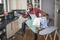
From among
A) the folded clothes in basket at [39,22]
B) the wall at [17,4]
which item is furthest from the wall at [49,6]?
the folded clothes in basket at [39,22]

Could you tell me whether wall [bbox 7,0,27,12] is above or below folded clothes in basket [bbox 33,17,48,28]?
above

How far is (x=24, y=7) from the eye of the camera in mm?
6555

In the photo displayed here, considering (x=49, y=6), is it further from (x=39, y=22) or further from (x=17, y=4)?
(x=39, y=22)

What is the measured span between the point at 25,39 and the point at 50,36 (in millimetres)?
751

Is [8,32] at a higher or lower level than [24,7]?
lower

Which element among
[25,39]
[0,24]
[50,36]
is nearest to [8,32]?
[0,24]

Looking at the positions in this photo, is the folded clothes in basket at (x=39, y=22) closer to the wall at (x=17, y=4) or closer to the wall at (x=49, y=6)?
the wall at (x=49, y=6)

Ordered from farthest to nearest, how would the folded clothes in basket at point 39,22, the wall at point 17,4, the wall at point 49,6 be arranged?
the wall at point 17,4 < the wall at point 49,6 < the folded clothes in basket at point 39,22

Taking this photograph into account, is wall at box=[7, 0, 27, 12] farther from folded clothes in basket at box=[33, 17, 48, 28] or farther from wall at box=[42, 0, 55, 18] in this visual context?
folded clothes in basket at box=[33, 17, 48, 28]

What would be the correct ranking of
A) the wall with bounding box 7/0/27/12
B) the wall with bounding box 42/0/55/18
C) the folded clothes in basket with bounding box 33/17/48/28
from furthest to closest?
the wall with bounding box 7/0/27/12 < the wall with bounding box 42/0/55/18 < the folded clothes in basket with bounding box 33/17/48/28

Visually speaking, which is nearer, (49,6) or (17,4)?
(49,6)

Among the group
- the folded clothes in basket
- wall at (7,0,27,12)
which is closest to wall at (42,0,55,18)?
wall at (7,0,27,12)

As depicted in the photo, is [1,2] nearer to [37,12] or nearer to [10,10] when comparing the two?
[10,10]

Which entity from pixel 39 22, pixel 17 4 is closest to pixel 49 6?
pixel 17 4
